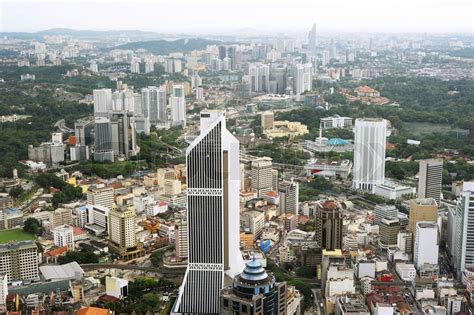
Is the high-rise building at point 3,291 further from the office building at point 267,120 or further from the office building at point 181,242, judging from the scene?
the office building at point 267,120

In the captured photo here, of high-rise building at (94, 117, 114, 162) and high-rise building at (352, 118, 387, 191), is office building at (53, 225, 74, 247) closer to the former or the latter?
high-rise building at (94, 117, 114, 162)

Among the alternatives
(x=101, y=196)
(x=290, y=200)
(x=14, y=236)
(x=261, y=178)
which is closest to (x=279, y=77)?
(x=261, y=178)

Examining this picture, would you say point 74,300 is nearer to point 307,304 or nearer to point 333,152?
point 307,304

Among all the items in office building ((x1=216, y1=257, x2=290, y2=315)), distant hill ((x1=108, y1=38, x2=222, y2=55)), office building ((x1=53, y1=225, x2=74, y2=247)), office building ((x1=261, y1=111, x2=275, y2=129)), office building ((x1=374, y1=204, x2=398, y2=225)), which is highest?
distant hill ((x1=108, y1=38, x2=222, y2=55))

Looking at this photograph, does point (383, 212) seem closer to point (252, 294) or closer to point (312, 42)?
point (252, 294)

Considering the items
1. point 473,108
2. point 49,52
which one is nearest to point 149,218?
point 473,108

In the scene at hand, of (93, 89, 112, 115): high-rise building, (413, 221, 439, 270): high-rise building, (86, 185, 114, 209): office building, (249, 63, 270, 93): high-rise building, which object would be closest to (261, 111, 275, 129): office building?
(249, 63, 270, 93): high-rise building
